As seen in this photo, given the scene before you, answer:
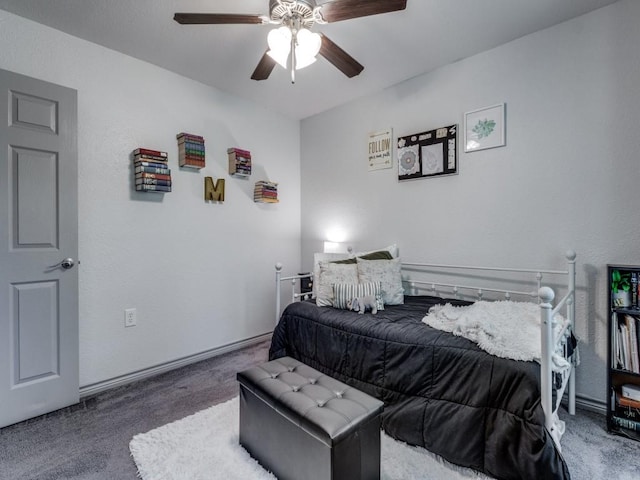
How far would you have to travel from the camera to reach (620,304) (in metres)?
1.75

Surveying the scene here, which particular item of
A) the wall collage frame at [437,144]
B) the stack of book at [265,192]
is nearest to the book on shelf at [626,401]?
the wall collage frame at [437,144]

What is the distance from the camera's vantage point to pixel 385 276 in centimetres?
248

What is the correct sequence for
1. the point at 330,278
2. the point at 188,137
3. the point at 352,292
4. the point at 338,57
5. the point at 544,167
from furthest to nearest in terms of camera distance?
the point at 188,137 → the point at 330,278 → the point at 352,292 → the point at 544,167 → the point at 338,57

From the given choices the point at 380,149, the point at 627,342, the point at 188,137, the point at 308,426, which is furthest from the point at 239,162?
the point at 627,342

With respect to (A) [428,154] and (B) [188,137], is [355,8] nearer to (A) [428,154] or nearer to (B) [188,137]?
(A) [428,154]

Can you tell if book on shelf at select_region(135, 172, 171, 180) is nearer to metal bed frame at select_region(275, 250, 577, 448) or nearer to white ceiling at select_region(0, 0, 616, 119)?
white ceiling at select_region(0, 0, 616, 119)

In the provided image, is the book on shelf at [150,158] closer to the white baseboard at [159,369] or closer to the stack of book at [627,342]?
the white baseboard at [159,369]

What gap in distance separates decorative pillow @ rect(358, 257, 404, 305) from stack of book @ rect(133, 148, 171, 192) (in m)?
1.69

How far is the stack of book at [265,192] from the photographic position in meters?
3.19

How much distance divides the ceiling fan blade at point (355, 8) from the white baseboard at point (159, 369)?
8.90 feet

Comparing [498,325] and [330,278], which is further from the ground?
[330,278]

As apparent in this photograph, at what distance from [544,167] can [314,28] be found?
1.80 metres

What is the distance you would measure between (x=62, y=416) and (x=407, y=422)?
206 centimetres

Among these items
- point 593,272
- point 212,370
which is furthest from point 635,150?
point 212,370
